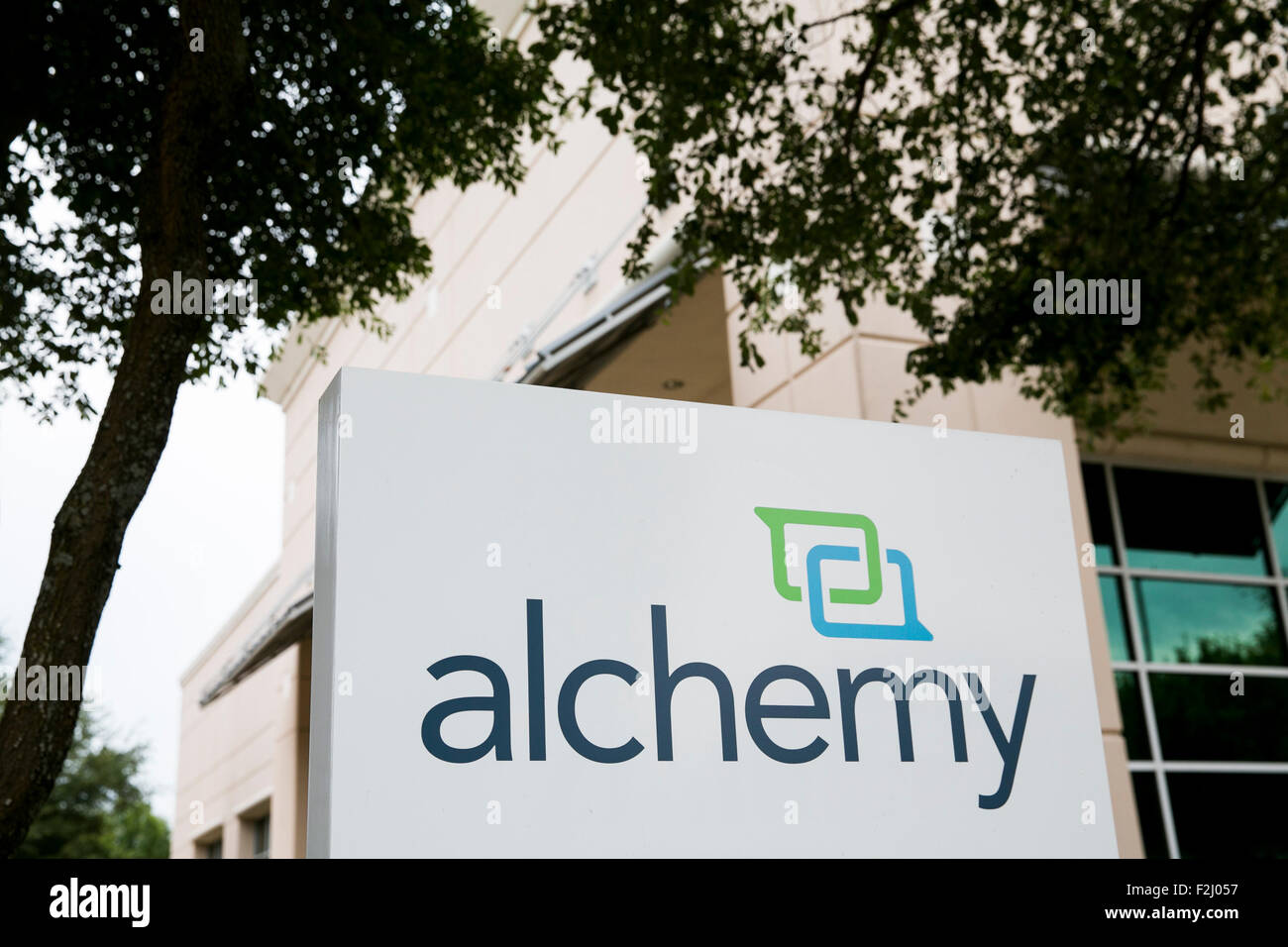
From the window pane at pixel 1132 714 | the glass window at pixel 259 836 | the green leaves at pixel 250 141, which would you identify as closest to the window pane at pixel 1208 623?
the window pane at pixel 1132 714

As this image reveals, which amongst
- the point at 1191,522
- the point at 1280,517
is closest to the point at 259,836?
the point at 1191,522

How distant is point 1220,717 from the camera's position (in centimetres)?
1093

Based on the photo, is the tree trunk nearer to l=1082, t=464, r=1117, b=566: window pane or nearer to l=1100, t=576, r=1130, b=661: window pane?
l=1082, t=464, r=1117, b=566: window pane

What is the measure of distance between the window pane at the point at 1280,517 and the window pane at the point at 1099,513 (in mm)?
2097

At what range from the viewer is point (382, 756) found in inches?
103

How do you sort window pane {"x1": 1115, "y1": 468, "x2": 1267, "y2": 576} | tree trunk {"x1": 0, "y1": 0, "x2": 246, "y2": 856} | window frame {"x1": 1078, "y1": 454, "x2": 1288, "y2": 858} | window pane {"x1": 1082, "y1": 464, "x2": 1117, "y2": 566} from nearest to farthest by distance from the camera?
1. tree trunk {"x1": 0, "y1": 0, "x2": 246, "y2": 856}
2. window frame {"x1": 1078, "y1": 454, "x2": 1288, "y2": 858}
3. window pane {"x1": 1082, "y1": 464, "x2": 1117, "y2": 566}
4. window pane {"x1": 1115, "y1": 468, "x2": 1267, "y2": 576}

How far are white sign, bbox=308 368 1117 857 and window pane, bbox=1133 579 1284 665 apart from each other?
8283 mm

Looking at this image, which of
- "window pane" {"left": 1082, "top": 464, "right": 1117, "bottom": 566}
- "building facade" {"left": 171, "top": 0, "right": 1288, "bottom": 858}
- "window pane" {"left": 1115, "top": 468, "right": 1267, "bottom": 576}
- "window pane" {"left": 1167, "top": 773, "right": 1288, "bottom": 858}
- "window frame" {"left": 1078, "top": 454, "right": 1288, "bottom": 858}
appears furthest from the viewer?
"window pane" {"left": 1115, "top": 468, "right": 1267, "bottom": 576}

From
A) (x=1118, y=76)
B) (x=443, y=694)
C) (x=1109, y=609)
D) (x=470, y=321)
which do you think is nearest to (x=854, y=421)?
(x=443, y=694)

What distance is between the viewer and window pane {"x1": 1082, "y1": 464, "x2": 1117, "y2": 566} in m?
10.9

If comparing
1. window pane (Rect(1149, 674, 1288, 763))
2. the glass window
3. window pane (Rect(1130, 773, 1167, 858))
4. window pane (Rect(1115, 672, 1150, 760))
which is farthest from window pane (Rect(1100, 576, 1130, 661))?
the glass window

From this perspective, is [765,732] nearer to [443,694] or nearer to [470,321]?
[443,694]

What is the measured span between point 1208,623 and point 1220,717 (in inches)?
33.1
